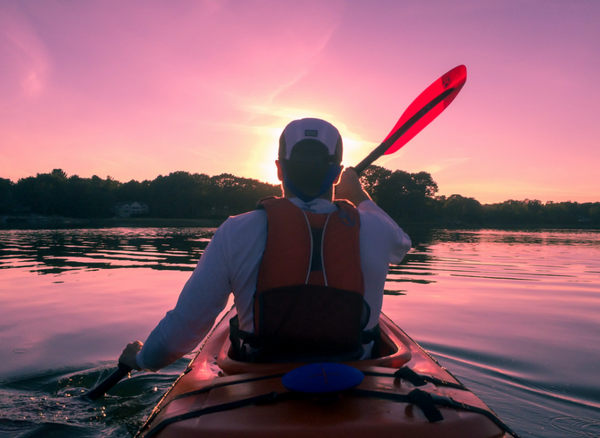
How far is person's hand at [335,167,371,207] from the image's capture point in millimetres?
2139

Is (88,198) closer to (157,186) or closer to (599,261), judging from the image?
(157,186)

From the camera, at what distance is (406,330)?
5.03m

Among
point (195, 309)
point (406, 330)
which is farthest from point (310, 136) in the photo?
point (406, 330)

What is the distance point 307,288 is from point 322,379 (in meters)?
0.40

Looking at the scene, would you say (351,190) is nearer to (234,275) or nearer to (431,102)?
(234,275)

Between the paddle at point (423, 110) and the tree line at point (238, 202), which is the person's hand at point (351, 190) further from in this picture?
the tree line at point (238, 202)

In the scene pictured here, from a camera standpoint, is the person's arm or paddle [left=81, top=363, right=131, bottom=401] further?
paddle [left=81, top=363, right=131, bottom=401]

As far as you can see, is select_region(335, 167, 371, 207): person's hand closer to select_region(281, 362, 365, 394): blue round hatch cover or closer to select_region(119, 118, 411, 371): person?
select_region(119, 118, 411, 371): person

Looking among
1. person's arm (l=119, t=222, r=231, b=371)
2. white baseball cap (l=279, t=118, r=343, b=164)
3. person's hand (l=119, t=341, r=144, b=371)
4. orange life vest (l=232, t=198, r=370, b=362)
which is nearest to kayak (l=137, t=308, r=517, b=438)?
orange life vest (l=232, t=198, r=370, b=362)

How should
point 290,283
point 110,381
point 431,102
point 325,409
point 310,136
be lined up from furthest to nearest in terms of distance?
point 431,102
point 110,381
point 310,136
point 290,283
point 325,409

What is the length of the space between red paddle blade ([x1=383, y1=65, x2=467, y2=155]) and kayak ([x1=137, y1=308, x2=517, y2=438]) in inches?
119

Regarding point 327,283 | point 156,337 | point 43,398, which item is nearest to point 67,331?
point 43,398

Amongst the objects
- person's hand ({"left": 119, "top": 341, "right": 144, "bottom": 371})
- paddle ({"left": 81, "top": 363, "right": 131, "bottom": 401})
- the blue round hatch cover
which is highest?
the blue round hatch cover

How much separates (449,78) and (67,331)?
5153 millimetres
